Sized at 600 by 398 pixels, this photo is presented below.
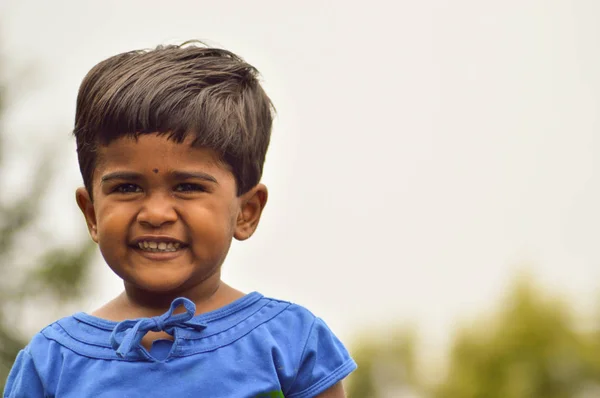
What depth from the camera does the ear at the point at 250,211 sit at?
386cm

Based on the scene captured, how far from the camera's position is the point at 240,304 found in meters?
3.83

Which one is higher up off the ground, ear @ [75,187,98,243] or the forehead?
the forehead

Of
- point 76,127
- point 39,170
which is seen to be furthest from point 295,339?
point 39,170

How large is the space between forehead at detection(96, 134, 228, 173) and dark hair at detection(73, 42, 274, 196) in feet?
0.07

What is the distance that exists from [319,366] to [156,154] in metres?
0.88

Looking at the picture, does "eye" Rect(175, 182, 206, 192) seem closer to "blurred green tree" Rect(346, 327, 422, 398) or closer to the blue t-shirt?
the blue t-shirt

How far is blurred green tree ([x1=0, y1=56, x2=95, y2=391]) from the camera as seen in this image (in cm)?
2247

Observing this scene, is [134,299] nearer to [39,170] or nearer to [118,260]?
[118,260]

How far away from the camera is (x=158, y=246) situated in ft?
12.0

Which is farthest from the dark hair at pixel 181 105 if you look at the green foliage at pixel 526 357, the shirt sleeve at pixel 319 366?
the green foliage at pixel 526 357

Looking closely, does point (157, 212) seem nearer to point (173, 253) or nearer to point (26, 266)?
point (173, 253)

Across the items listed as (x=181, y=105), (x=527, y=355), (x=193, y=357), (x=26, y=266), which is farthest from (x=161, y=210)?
(x=527, y=355)

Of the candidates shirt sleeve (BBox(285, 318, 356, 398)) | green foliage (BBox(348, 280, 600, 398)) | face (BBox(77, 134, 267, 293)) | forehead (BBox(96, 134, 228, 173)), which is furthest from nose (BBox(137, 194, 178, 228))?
green foliage (BBox(348, 280, 600, 398))

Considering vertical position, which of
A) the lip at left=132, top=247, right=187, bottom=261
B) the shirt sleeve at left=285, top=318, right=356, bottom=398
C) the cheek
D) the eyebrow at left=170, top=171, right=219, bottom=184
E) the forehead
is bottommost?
the shirt sleeve at left=285, top=318, right=356, bottom=398
